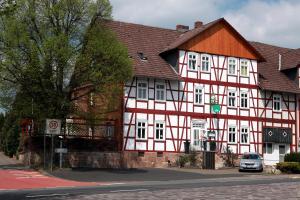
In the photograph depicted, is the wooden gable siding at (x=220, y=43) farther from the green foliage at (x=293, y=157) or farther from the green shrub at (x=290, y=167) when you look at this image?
the green shrub at (x=290, y=167)

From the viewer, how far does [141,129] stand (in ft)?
138

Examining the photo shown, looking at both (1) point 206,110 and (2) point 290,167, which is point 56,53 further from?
(2) point 290,167

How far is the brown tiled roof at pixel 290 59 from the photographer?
5016 centimetres

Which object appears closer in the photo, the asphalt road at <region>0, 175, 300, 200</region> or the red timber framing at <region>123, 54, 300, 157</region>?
the asphalt road at <region>0, 175, 300, 200</region>

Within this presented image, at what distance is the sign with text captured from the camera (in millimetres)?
33312

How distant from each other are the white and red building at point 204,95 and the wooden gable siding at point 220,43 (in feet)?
0.28

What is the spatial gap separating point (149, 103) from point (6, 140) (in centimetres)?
2223

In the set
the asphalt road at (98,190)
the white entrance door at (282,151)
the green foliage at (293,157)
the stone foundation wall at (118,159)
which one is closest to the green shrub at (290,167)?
the green foliage at (293,157)

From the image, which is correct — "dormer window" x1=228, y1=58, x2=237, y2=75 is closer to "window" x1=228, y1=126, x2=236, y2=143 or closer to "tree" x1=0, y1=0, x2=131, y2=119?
"window" x1=228, y1=126, x2=236, y2=143

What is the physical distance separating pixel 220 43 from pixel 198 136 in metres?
8.29

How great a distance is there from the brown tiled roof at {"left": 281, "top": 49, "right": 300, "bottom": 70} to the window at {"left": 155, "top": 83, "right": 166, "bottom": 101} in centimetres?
1402

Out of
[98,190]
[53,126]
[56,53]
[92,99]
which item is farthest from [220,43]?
[98,190]

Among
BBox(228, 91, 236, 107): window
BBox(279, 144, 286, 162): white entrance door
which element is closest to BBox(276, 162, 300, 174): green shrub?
BBox(228, 91, 236, 107): window

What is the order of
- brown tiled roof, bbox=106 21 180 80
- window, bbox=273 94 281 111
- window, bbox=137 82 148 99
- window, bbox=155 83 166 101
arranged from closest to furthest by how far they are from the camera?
1. window, bbox=137 82 148 99
2. brown tiled roof, bbox=106 21 180 80
3. window, bbox=155 83 166 101
4. window, bbox=273 94 281 111
